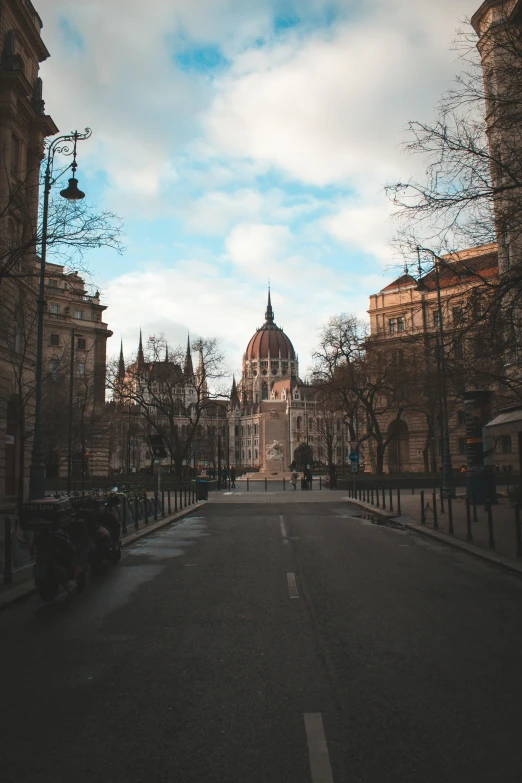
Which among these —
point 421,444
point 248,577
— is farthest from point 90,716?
point 421,444

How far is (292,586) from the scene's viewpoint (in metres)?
9.78

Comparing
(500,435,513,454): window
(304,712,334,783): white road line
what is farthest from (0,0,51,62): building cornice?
(500,435,513,454): window

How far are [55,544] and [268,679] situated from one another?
4527 millimetres

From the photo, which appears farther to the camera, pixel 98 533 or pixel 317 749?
pixel 98 533

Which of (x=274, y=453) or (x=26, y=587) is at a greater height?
(x=274, y=453)

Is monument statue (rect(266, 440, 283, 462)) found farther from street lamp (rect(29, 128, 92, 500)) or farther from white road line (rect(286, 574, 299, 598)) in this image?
white road line (rect(286, 574, 299, 598))

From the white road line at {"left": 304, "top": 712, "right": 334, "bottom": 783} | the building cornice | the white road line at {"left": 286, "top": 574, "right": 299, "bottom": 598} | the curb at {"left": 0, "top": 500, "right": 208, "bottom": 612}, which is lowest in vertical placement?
the white road line at {"left": 304, "top": 712, "right": 334, "bottom": 783}

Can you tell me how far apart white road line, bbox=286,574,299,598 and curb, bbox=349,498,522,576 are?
3.61 m

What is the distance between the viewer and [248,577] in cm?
1062

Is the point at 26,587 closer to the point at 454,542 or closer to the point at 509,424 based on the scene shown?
the point at 454,542

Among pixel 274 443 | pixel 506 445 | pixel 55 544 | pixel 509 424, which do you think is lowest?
pixel 55 544

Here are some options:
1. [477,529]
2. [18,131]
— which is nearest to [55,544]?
[477,529]

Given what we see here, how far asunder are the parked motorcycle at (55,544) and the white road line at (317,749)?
521 centimetres

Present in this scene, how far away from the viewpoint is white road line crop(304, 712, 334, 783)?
383cm
